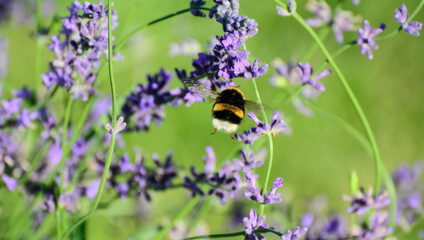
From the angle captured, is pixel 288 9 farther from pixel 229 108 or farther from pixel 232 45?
pixel 229 108

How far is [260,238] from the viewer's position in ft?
1.89

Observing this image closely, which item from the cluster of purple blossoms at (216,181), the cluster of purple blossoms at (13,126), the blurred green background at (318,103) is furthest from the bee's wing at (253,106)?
the blurred green background at (318,103)

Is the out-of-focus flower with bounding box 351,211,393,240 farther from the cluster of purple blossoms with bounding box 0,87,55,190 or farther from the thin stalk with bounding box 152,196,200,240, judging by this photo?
the cluster of purple blossoms with bounding box 0,87,55,190

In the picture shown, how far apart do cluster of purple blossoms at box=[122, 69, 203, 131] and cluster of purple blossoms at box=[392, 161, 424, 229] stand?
0.62 meters

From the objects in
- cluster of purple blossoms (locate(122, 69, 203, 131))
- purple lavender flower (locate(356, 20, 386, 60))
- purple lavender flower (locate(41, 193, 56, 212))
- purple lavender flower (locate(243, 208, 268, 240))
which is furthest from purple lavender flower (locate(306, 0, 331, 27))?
purple lavender flower (locate(41, 193, 56, 212))

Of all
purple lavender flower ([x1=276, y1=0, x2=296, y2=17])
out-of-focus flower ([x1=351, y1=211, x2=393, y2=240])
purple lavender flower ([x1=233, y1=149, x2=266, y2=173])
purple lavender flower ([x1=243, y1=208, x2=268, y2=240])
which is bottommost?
purple lavender flower ([x1=243, y1=208, x2=268, y2=240])

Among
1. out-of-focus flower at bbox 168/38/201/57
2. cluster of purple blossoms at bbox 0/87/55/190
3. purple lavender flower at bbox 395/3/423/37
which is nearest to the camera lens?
purple lavender flower at bbox 395/3/423/37

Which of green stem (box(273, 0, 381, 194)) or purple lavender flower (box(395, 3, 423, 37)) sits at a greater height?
purple lavender flower (box(395, 3, 423, 37))

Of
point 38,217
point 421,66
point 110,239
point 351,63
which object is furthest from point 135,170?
point 421,66

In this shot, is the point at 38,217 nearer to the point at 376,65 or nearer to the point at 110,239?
the point at 110,239

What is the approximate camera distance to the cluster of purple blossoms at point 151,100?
2.50ft

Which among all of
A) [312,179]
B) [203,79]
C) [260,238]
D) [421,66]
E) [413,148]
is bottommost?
[260,238]

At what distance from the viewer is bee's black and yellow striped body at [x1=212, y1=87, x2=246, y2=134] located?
2.95 feet

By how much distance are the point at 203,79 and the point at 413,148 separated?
2.30 metres
